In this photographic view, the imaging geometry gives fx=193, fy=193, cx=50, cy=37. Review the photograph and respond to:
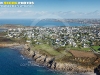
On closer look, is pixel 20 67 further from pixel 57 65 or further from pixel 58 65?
pixel 58 65

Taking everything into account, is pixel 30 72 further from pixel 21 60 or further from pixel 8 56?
pixel 8 56

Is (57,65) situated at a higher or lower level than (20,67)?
higher

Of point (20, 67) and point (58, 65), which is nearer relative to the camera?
point (58, 65)

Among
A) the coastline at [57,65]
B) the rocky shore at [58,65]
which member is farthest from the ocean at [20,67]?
the rocky shore at [58,65]

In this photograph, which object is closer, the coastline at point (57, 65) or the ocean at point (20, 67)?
the ocean at point (20, 67)

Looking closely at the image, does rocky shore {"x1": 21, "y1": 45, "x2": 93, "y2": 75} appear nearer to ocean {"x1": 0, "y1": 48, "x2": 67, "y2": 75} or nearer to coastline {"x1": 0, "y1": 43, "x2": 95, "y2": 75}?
coastline {"x1": 0, "y1": 43, "x2": 95, "y2": 75}

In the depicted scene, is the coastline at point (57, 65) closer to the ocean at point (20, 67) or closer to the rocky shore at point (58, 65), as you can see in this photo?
the rocky shore at point (58, 65)

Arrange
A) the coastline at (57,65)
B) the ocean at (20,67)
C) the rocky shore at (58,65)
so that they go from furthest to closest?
1. the rocky shore at (58,65)
2. the coastline at (57,65)
3. the ocean at (20,67)

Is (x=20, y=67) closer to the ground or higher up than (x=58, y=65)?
closer to the ground

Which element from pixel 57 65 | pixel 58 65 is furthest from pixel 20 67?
pixel 58 65

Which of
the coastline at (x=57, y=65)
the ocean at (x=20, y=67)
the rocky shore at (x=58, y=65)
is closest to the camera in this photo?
the ocean at (x=20, y=67)

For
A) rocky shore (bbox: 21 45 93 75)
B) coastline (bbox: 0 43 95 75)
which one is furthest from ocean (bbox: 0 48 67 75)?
rocky shore (bbox: 21 45 93 75)
